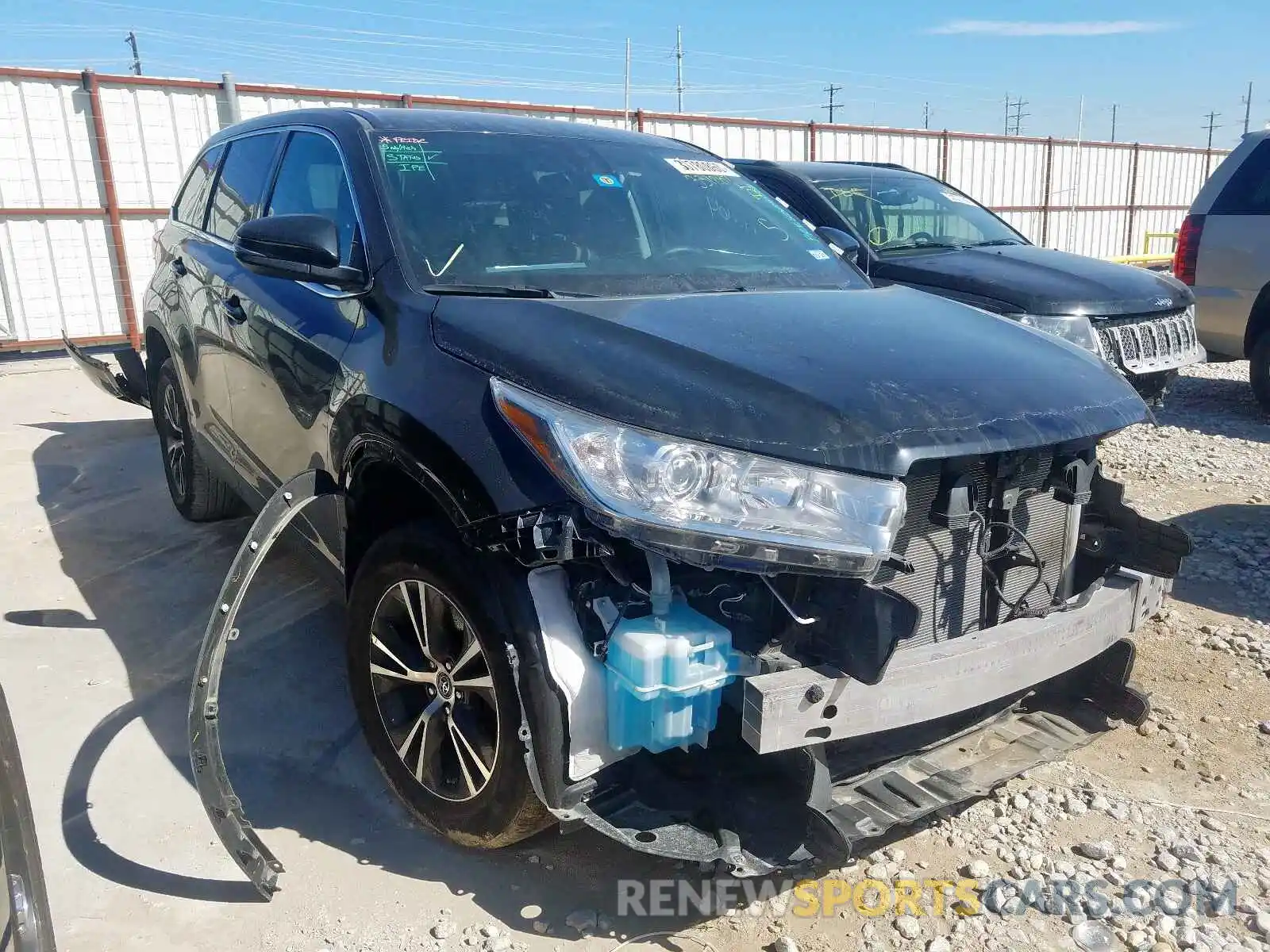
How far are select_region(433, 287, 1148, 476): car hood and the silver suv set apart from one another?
564 cm

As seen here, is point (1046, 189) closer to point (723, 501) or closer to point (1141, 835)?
point (1141, 835)

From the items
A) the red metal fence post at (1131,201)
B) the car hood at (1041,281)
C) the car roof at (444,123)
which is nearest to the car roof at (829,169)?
the car hood at (1041,281)

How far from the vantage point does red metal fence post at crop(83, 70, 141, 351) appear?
10602mm

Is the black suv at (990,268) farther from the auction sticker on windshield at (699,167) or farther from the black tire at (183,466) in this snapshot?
the black tire at (183,466)

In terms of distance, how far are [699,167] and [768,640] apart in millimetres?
2180

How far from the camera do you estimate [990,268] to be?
6.32 meters

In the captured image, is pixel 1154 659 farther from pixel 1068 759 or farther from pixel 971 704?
pixel 971 704

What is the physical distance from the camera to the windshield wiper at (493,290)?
8.59ft

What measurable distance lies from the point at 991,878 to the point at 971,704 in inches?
24.0

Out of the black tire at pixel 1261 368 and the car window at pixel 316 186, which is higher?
the car window at pixel 316 186

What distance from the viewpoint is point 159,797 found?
2885 millimetres

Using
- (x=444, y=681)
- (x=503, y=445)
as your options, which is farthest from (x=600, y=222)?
(x=444, y=681)

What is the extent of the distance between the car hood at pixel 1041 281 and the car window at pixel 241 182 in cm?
398

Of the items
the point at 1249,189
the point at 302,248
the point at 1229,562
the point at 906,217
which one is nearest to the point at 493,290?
the point at 302,248
